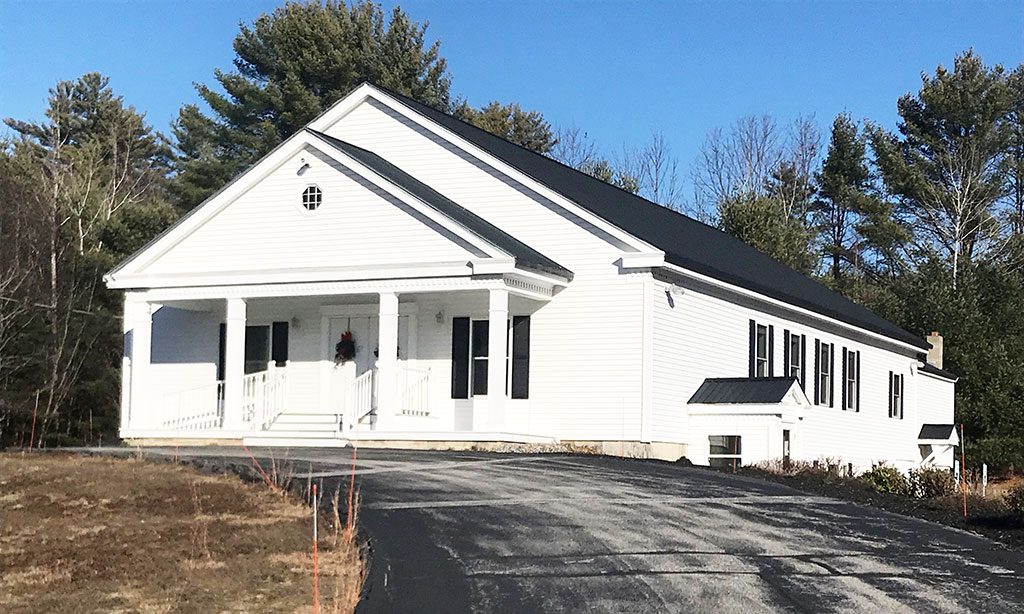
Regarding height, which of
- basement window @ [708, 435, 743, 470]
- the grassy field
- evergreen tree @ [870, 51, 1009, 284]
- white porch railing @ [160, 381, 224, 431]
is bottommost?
the grassy field

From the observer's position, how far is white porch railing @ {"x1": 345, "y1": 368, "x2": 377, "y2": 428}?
2592 centimetres

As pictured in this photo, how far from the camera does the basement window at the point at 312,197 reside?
2591 centimetres

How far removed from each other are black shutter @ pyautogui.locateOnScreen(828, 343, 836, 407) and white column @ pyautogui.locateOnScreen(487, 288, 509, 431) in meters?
12.4

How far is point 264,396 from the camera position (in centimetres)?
2720

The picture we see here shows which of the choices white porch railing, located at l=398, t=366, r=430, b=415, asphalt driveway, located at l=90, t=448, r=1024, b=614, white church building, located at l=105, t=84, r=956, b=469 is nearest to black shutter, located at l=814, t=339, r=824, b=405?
white church building, located at l=105, t=84, r=956, b=469

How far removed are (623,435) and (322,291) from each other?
20.9ft

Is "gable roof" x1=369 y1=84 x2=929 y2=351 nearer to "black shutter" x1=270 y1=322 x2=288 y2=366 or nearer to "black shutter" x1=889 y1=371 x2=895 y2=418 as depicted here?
"black shutter" x1=889 y1=371 x2=895 y2=418

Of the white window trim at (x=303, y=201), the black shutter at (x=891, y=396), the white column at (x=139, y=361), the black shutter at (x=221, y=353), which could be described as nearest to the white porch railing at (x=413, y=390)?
the white window trim at (x=303, y=201)

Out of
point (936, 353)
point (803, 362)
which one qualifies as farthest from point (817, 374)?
point (936, 353)

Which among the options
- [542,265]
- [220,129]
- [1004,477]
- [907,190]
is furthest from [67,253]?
[907,190]

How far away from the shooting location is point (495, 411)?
2375 centimetres

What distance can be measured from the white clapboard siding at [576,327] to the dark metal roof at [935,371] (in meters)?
18.3

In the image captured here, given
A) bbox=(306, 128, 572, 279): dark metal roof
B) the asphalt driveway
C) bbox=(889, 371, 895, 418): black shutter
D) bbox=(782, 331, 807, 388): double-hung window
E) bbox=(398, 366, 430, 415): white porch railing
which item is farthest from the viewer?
bbox=(889, 371, 895, 418): black shutter

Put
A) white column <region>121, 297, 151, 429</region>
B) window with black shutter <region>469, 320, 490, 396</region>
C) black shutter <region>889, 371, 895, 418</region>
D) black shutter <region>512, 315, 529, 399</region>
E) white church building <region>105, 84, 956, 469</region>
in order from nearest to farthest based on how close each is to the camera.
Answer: white church building <region>105, 84, 956, 469</region>, black shutter <region>512, 315, 529, 399</region>, window with black shutter <region>469, 320, 490, 396</region>, white column <region>121, 297, 151, 429</region>, black shutter <region>889, 371, 895, 418</region>
